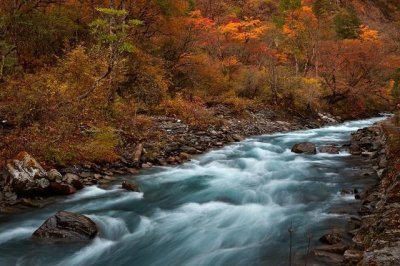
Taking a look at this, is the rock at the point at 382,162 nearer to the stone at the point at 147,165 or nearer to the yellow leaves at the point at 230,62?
the stone at the point at 147,165

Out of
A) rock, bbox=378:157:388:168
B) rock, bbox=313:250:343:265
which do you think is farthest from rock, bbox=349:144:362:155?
rock, bbox=313:250:343:265

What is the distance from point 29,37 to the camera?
17.4 m

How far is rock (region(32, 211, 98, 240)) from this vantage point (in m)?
6.68

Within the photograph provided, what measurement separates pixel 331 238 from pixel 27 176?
6624mm

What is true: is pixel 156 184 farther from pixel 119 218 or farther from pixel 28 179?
pixel 28 179

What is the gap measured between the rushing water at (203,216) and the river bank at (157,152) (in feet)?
1.42

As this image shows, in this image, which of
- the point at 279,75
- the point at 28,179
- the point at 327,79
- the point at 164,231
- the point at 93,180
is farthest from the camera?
the point at 327,79

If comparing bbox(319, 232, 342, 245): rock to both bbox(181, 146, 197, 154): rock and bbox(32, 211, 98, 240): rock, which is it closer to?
bbox(32, 211, 98, 240): rock

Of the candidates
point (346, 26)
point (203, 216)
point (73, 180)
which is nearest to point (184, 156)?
point (73, 180)

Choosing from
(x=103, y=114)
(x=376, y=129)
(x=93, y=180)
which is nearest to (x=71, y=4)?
(x=103, y=114)

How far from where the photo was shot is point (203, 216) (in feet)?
28.1

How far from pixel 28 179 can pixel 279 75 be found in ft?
61.0

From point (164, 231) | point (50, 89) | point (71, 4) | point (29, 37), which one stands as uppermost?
point (71, 4)

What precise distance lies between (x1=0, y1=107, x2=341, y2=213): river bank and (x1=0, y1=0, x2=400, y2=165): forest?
0.46 meters
